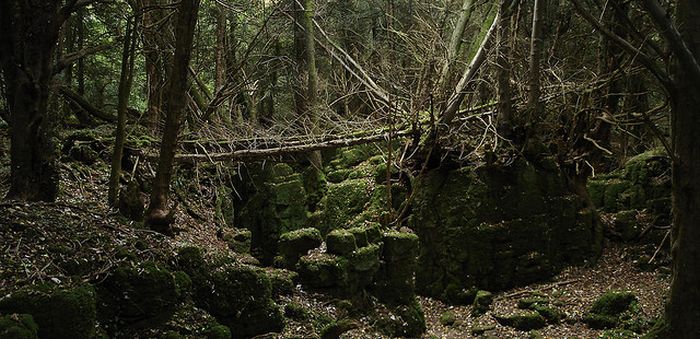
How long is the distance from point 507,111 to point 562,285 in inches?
141

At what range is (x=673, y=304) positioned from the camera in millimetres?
4578

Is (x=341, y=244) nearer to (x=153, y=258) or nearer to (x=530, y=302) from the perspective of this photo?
(x=153, y=258)

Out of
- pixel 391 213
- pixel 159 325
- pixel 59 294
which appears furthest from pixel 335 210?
pixel 59 294

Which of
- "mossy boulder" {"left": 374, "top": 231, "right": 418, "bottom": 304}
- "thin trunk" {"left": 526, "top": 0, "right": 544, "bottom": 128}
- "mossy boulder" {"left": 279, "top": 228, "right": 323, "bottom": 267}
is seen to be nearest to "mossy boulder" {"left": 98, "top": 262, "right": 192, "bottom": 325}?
"mossy boulder" {"left": 279, "top": 228, "right": 323, "bottom": 267}

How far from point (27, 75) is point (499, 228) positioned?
27.7 feet

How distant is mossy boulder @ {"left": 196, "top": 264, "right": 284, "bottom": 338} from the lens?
5.61m

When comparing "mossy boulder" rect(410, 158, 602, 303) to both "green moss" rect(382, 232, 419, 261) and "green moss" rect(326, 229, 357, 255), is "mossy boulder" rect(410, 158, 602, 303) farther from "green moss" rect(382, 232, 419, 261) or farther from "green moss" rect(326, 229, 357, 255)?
"green moss" rect(326, 229, 357, 255)

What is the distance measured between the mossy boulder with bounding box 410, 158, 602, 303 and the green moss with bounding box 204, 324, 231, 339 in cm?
584

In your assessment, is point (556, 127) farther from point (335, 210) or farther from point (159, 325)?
point (159, 325)

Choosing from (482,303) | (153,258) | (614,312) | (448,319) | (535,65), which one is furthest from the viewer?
(535,65)

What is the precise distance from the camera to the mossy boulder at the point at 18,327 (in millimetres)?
3229

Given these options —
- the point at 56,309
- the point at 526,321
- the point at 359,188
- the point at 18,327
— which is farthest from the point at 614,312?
the point at 18,327

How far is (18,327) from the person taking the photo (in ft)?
10.8

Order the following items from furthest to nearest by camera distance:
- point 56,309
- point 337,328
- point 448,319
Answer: point 448,319, point 337,328, point 56,309
